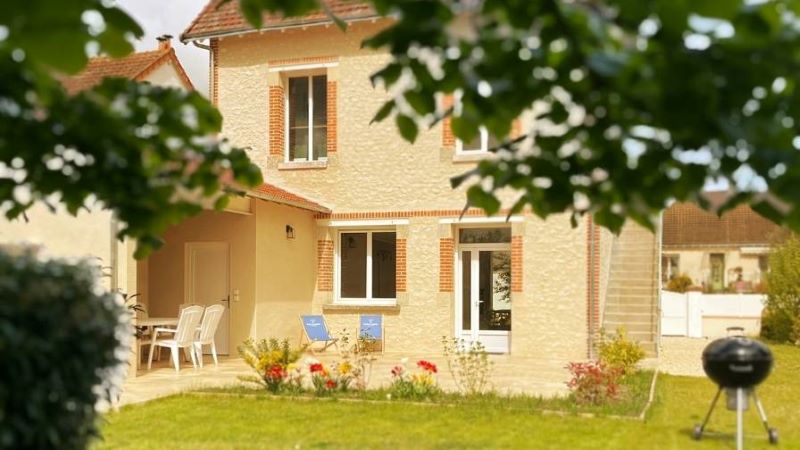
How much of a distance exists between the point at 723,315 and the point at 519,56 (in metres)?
23.0

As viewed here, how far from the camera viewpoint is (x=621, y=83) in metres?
2.44

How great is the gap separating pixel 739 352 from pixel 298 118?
12225 millimetres

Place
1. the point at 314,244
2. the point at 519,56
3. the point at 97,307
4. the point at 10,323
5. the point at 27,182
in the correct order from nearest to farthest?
the point at 519,56
the point at 10,323
the point at 97,307
the point at 27,182
the point at 314,244

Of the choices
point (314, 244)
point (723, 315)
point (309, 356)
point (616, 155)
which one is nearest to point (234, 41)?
point (314, 244)

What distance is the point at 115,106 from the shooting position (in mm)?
3568

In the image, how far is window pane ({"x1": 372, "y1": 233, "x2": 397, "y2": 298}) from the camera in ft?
57.9

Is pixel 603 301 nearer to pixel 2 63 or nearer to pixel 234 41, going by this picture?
pixel 234 41

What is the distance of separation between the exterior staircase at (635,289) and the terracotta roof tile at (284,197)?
19.6ft

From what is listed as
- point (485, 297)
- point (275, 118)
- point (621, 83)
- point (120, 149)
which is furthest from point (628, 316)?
point (621, 83)

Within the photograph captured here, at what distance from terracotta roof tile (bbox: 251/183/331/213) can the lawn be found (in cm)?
469

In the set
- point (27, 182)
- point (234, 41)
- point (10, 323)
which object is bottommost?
point (10, 323)

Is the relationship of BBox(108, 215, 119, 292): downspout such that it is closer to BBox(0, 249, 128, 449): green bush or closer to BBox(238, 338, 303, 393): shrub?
BBox(238, 338, 303, 393): shrub

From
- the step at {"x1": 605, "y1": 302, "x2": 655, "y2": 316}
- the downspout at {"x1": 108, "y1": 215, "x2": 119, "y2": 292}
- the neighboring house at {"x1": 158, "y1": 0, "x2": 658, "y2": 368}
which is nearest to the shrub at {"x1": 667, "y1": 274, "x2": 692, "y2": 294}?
the neighboring house at {"x1": 158, "y1": 0, "x2": 658, "y2": 368}

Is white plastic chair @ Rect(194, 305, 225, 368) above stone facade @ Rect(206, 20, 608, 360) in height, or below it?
below
